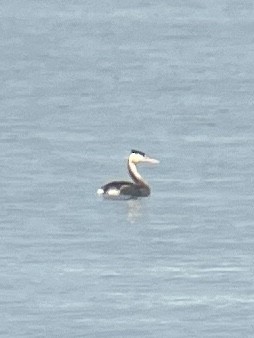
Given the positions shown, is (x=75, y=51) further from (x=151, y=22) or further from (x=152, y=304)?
(x=152, y=304)

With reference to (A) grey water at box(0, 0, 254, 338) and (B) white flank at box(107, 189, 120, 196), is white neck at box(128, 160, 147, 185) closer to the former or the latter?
(A) grey water at box(0, 0, 254, 338)

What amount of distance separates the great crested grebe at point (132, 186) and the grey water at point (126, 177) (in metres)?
0.14

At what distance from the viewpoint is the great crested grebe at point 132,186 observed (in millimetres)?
25625

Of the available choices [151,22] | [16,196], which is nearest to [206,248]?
[16,196]

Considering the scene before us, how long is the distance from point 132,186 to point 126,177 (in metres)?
1.63

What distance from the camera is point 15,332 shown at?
18.8m

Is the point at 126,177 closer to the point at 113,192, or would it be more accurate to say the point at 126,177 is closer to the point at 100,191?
the point at 113,192

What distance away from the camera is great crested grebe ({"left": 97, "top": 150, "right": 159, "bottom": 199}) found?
25625 mm

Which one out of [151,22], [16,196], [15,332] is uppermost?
[151,22]

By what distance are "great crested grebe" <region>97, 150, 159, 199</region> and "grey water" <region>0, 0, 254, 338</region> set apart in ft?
0.44

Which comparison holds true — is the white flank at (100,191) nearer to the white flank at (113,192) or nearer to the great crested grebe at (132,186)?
the great crested grebe at (132,186)

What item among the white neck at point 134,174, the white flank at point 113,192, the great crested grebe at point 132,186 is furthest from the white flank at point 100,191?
the white neck at point 134,174

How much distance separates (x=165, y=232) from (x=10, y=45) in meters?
22.0

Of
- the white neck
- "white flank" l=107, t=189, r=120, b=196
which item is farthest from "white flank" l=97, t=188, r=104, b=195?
the white neck
